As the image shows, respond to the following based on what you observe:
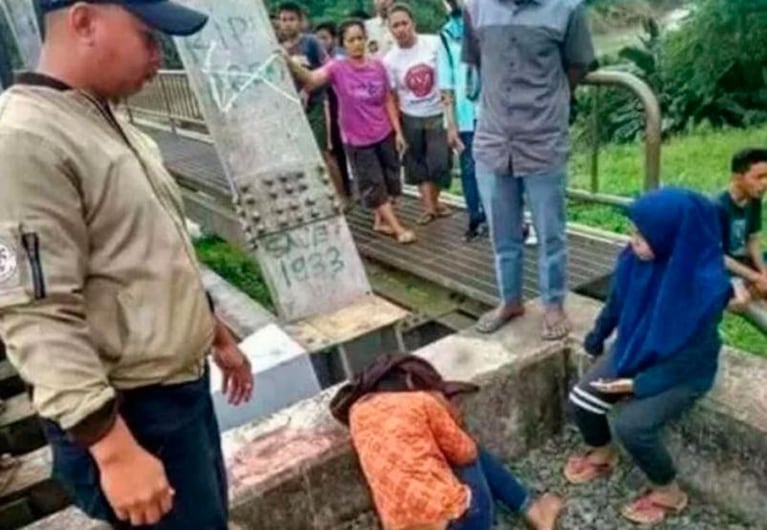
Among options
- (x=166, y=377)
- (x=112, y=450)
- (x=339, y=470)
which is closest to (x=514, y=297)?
(x=339, y=470)

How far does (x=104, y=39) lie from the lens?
1.43 metres

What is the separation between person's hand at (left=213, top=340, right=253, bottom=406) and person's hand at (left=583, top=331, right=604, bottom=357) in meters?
1.36

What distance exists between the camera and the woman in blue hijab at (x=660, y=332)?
254 centimetres

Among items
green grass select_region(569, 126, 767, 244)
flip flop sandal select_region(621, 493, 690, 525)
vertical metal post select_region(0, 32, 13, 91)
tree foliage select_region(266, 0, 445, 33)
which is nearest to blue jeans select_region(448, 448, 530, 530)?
flip flop sandal select_region(621, 493, 690, 525)

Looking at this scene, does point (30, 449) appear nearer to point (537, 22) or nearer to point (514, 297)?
point (514, 297)

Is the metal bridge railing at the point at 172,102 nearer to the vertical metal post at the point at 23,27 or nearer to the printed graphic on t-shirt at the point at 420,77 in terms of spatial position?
the printed graphic on t-shirt at the point at 420,77

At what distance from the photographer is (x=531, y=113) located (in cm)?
310

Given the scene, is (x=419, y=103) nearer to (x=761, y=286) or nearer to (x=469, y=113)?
(x=469, y=113)

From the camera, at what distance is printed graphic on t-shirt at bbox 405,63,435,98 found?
5.16 m

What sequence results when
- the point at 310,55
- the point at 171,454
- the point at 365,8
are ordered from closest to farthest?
the point at 171,454 → the point at 310,55 → the point at 365,8

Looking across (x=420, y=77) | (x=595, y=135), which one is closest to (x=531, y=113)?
(x=595, y=135)

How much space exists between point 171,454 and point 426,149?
3947mm

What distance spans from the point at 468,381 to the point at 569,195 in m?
2.23

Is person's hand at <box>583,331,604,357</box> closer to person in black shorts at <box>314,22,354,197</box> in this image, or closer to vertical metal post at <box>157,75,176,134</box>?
person in black shorts at <box>314,22,354,197</box>
